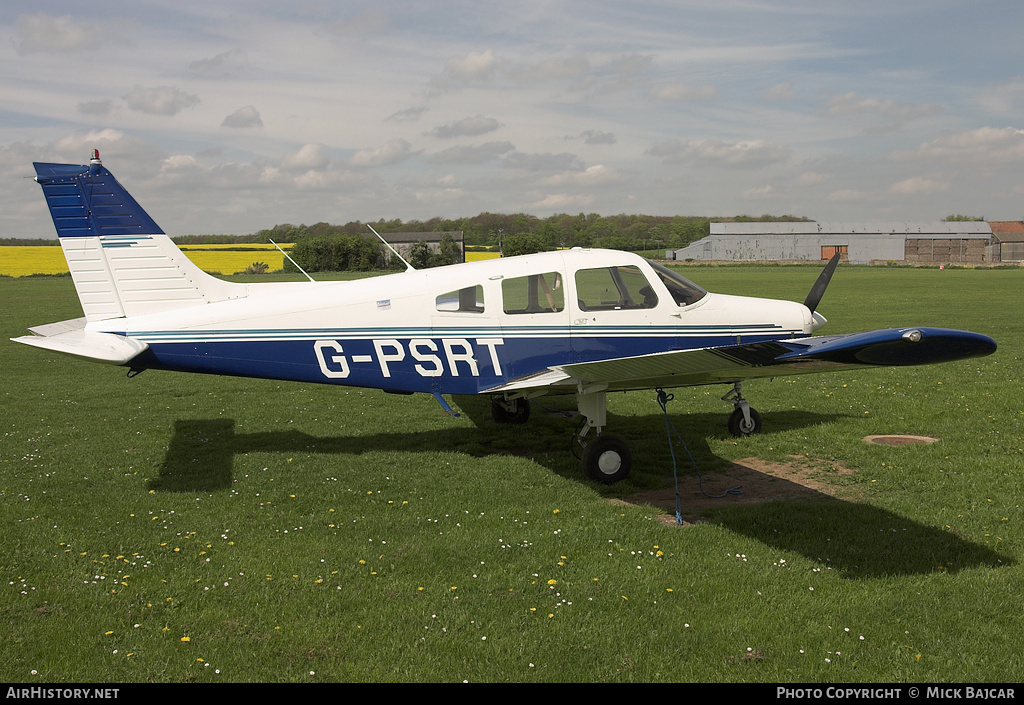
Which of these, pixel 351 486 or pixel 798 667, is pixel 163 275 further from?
pixel 798 667

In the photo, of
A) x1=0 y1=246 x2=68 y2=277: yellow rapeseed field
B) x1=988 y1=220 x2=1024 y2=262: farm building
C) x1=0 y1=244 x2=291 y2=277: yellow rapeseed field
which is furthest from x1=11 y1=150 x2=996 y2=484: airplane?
x1=988 y1=220 x2=1024 y2=262: farm building

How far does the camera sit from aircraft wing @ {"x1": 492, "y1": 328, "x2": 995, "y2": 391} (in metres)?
4.57

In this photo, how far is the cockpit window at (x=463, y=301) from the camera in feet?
26.6

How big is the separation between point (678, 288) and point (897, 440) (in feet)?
11.9

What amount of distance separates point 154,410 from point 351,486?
617cm

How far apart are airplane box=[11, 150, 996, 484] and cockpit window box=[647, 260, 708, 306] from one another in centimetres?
3

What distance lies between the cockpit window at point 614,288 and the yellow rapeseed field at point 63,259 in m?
64.8

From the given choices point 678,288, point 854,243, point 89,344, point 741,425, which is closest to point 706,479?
point 741,425

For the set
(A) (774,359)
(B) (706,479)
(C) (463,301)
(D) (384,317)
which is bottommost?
(B) (706,479)

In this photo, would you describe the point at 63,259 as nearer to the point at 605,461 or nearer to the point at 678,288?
the point at 678,288

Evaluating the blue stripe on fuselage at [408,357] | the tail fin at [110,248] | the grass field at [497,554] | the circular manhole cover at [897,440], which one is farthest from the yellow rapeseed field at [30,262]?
the circular manhole cover at [897,440]

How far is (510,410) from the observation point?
10.5 metres

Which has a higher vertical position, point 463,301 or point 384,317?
point 463,301

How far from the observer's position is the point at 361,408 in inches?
473
